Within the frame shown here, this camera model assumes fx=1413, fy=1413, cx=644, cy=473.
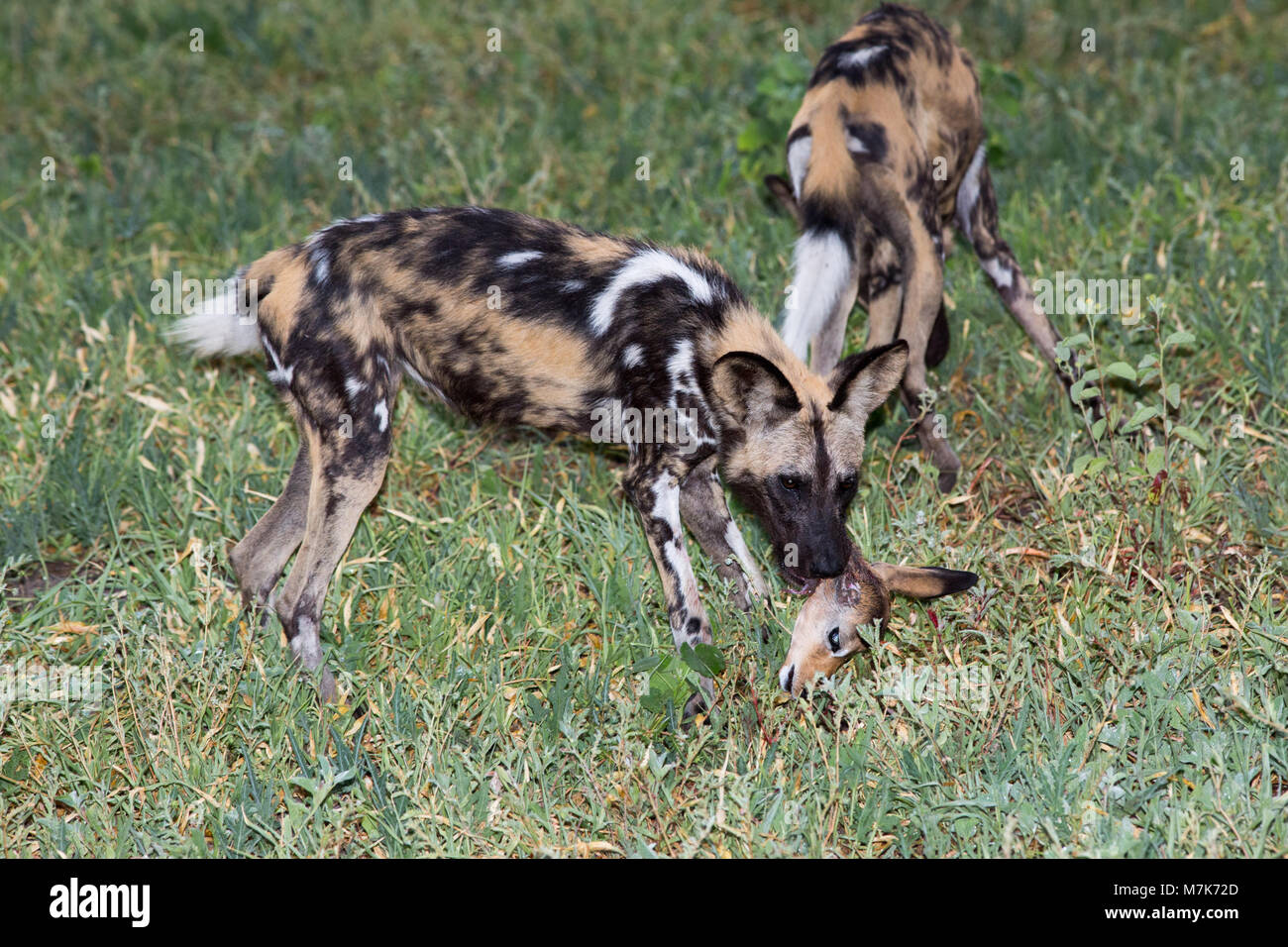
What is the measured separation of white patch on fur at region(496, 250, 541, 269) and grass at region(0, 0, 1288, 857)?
90 cm

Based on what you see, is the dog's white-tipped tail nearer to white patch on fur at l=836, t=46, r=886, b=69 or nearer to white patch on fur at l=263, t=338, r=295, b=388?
white patch on fur at l=263, t=338, r=295, b=388

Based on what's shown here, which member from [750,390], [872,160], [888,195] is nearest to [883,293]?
[888,195]

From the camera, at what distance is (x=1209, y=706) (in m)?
3.90

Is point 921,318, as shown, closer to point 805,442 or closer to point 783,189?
point 783,189

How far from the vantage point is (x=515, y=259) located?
445 cm

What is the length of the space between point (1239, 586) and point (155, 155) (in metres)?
5.93

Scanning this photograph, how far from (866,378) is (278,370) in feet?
5.94

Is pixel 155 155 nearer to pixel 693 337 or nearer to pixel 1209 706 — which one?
pixel 693 337

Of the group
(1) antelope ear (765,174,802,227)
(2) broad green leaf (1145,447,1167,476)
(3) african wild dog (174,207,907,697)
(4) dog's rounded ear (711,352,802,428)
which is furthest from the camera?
(1) antelope ear (765,174,802,227)

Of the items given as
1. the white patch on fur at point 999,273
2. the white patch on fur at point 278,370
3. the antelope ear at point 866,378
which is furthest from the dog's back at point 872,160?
the white patch on fur at point 278,370

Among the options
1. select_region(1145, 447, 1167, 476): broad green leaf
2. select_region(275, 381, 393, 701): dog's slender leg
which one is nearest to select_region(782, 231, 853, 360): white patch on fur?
select_region(1145, 447, 1167, 476): broad green leaf

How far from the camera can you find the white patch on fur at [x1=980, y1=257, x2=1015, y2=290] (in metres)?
5.39

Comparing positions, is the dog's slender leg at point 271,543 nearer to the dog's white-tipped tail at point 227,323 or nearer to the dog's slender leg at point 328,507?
the dog's slender leg at point 328,507
